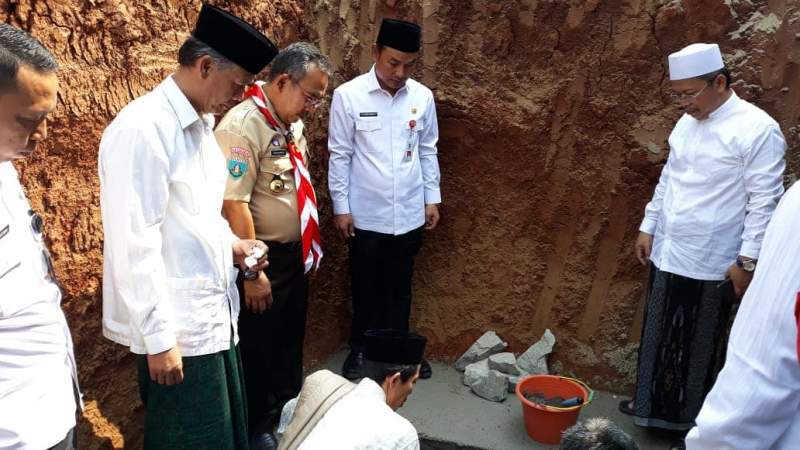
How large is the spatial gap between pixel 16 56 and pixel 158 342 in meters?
0.80

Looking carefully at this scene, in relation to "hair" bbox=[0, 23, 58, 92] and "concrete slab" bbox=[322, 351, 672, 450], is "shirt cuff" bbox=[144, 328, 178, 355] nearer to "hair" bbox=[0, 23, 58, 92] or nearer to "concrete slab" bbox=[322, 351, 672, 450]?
"hair" bbox=[0, 23, 58, 92]

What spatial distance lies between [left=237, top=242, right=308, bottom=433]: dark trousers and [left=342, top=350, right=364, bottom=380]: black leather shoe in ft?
1.90

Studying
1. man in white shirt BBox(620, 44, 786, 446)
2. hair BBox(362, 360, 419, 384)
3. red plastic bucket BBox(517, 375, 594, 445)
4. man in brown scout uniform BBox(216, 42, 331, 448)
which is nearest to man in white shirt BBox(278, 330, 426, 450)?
hair BBox(362, 360, 419, 384)

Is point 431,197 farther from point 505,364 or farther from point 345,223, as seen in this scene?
point 505,364

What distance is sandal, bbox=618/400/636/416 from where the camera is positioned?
10.8 feet

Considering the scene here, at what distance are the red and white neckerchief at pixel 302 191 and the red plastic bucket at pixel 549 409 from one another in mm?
1172

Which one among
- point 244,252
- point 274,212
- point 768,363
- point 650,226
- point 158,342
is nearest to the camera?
point 768,363

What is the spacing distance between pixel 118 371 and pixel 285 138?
105 cm

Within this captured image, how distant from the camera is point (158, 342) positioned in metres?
1.87

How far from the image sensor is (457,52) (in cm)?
367

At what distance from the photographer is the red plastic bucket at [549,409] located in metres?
2.98

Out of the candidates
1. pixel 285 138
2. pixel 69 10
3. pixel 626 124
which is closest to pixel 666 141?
pixel 626 124

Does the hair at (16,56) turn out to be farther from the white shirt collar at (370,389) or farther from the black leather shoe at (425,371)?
the black leather shoe at (425,371)

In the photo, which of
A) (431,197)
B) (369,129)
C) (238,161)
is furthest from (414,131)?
(238,161)
